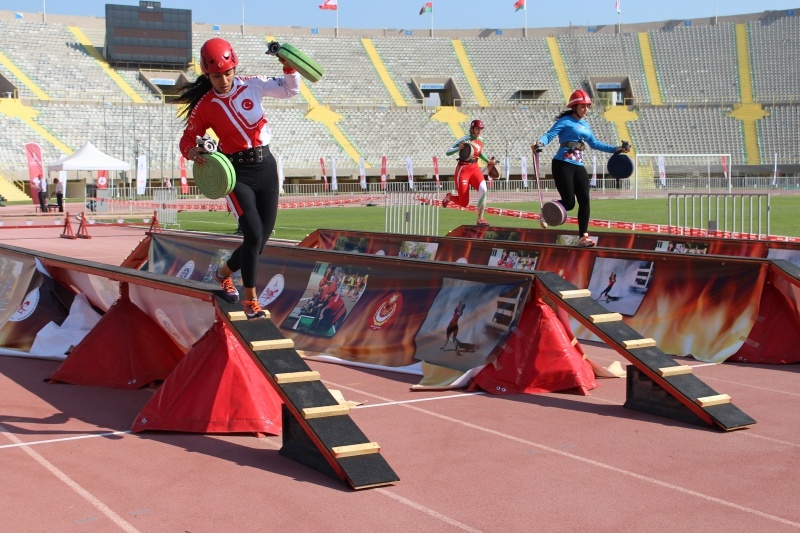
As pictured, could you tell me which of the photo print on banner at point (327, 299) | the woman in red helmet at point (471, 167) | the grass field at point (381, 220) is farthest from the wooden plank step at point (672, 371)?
the grass field at point (381, 220)

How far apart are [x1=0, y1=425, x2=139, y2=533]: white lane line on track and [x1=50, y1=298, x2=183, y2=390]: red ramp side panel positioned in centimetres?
154

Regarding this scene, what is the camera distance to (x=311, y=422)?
5.30m

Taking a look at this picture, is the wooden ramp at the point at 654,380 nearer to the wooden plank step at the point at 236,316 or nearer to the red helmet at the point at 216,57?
the wooden plank step at the point at 236,316

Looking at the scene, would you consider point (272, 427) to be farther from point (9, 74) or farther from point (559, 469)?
point (9, 74)

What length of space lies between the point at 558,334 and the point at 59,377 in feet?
13.1

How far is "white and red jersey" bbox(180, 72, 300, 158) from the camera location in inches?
262

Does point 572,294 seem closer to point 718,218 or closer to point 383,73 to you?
point 718,218

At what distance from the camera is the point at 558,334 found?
24.1ft

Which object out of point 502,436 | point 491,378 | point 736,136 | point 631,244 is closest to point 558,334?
point 491,378

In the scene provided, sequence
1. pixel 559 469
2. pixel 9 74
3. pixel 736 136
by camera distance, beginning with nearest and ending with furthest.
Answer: pixel 559 469 → pixel 9 74 → pixel 736 136

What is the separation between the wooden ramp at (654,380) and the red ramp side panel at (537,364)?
368 mm

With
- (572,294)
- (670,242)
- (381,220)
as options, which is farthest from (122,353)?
(381,220)

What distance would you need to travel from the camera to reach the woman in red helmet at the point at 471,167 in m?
16.7

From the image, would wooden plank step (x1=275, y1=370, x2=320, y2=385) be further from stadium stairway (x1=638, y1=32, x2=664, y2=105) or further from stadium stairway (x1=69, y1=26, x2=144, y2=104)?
stadium stairway (x1=638, y1=32, x2=664, y2=105)
